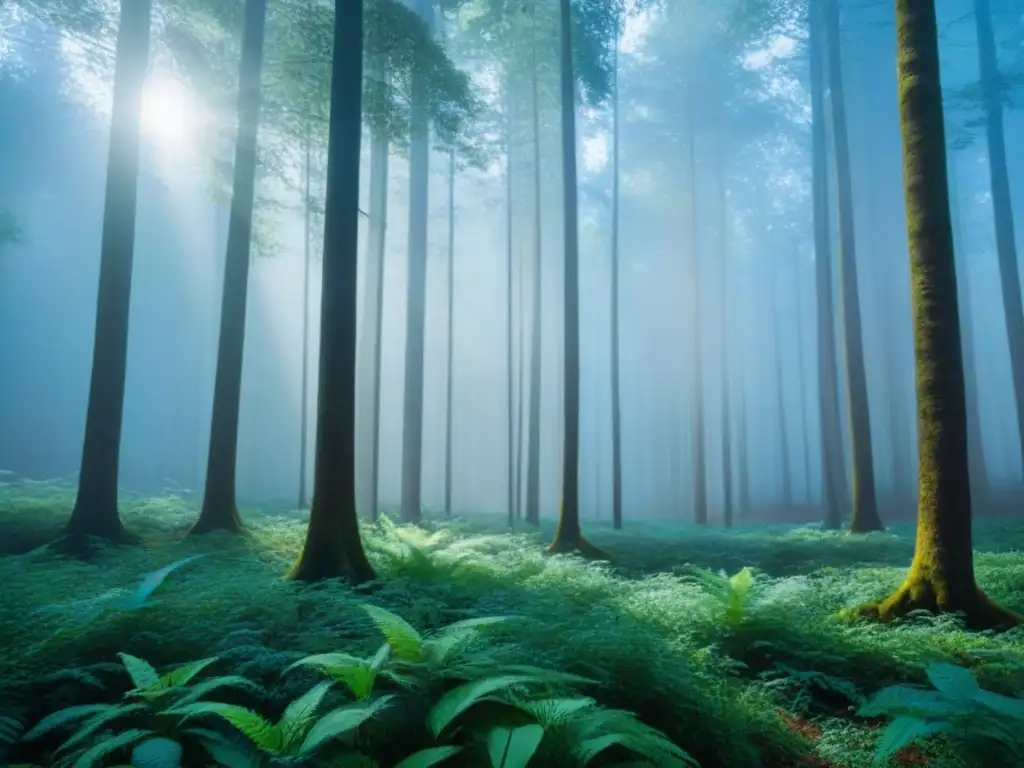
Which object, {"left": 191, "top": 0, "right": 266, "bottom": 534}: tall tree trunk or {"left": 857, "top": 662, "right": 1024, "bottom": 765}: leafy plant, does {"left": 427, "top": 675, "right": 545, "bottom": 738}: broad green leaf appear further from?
{"left": 191, "top": 0, "right": 266, "bottom": 534}: tall tree trunk

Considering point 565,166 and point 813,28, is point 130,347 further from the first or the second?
point 813,28

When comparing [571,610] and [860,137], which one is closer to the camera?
[571,610]

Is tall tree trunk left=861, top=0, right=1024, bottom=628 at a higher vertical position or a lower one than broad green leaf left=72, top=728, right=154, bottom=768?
higher

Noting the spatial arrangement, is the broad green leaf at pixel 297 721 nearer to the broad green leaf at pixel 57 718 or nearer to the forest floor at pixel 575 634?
the forest floor at pixel 575 634

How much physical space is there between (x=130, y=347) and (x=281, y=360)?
10.4 meters

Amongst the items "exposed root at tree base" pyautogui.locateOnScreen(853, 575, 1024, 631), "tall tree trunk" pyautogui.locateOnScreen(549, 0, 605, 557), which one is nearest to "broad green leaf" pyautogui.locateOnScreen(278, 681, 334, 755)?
"exposed root at tree base" pyautogui.locateOnScreen(853, 575, 1024, 631)

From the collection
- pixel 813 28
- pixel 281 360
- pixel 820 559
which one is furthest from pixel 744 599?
pixel 281 360

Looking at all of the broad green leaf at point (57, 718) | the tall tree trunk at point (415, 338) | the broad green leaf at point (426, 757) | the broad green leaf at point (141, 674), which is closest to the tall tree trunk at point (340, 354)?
the broad green leaf at point (141, 674)

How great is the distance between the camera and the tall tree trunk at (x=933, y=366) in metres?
6.00

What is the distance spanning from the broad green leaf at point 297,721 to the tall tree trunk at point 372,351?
42.9ft

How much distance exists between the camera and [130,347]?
142 ft

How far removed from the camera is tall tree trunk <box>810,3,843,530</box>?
17.3 meters

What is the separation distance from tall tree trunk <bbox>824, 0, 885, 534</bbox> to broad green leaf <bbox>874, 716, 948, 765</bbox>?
38.8ft

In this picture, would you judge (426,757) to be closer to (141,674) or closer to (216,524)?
(141,674)
